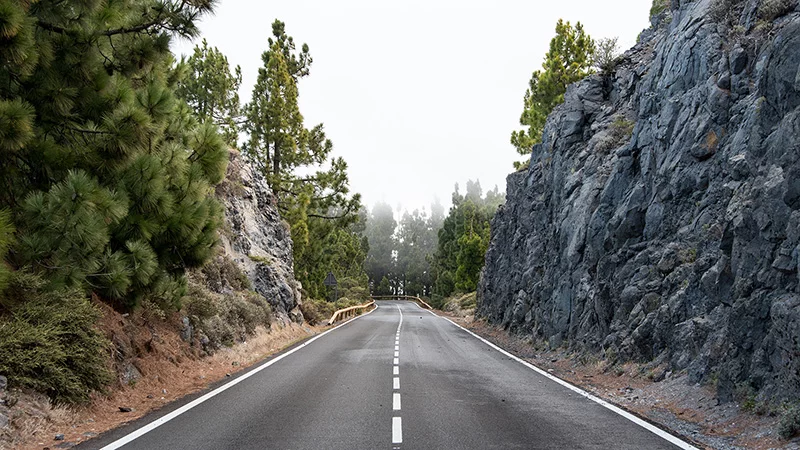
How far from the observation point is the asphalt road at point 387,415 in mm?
6246

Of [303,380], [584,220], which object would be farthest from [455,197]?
[303,380]

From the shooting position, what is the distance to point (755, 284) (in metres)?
7.75

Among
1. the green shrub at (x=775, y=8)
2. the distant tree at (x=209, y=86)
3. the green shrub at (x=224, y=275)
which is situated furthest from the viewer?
the distant tree at (x=209, y=86)

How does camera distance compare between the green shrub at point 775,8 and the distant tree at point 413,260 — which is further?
the distant tree at point 413,260

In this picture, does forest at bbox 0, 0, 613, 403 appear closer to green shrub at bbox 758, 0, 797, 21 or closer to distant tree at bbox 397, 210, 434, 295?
green shrub at bbox 758, 0, 797, 21

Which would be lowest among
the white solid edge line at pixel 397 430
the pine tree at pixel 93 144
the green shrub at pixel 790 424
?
the white solid edge line at pixel 397 430

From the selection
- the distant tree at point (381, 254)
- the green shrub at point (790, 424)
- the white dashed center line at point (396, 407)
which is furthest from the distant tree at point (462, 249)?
the green shrub at point (790, 424)

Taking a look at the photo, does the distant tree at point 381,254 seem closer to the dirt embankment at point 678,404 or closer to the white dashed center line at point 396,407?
the white dashed center line at point 396,407

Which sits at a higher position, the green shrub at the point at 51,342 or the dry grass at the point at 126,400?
the green shrub at the point at 51,342

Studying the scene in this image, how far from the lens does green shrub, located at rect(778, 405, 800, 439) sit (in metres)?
5.99

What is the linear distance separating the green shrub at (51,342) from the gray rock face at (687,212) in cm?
947

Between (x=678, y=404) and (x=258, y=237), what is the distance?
1908 cm

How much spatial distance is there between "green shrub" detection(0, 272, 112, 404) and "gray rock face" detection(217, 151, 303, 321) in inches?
487

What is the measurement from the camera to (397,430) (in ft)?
22.4
